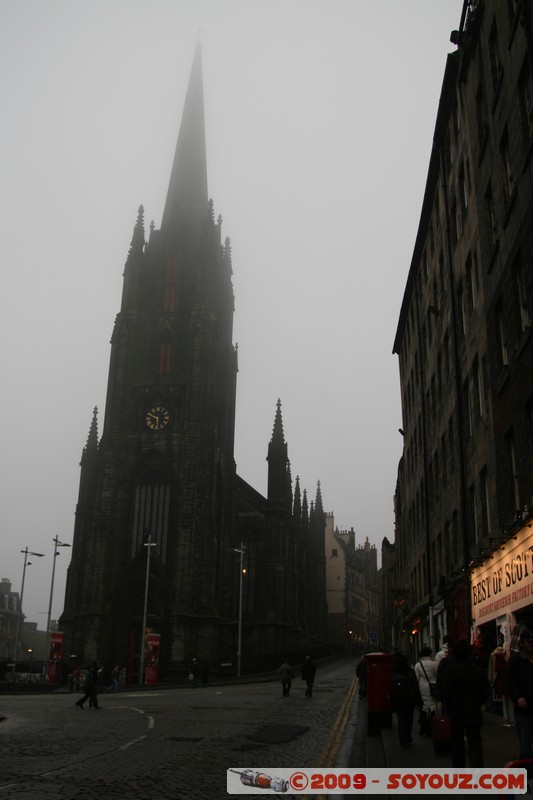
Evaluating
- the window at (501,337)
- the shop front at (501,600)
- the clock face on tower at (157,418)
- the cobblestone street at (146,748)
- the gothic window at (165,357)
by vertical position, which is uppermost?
the gothic window at (165,357)

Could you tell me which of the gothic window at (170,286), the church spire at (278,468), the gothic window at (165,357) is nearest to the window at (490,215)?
the gothic window at (165,357)

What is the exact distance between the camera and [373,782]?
5.89 metres

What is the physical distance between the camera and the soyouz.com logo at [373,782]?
5633 millimetres

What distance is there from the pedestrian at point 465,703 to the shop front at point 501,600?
16.4ft

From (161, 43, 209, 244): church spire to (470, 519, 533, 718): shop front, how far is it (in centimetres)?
5119

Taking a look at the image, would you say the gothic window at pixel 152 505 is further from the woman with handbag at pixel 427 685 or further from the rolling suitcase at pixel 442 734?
the rolling suitcase at pixel 442 734

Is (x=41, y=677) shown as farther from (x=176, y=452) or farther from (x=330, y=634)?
(x=330, y=634)

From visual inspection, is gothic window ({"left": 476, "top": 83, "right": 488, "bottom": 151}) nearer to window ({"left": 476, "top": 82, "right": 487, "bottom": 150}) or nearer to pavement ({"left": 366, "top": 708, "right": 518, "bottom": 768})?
window ({"left": 476, "top": 82, "right": 487, "bottom": 150})

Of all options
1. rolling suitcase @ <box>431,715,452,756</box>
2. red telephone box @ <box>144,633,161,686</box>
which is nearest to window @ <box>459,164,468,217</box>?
rolling suitcase @ <box>431,715,452,756</box>

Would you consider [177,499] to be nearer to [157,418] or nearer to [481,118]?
[157,418]

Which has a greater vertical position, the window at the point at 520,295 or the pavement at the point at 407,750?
the window at the point at 520,295

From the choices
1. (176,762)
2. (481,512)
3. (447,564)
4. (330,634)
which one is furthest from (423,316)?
(330,634)

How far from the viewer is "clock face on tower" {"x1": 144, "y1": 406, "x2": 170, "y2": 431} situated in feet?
189

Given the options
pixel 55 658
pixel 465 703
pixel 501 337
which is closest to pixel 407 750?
pixel 465 703
